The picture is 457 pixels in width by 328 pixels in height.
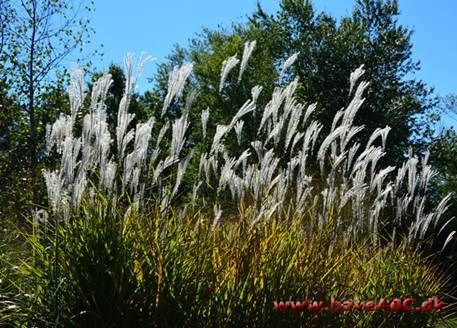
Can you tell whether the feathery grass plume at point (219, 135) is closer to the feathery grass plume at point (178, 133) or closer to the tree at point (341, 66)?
the feathery grass plume at point (178, 133)

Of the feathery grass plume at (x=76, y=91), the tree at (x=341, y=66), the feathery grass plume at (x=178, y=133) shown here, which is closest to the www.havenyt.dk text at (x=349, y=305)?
the feathery grass plume at (x=178, y=133)

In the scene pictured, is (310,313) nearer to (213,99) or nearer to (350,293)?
(350,293)

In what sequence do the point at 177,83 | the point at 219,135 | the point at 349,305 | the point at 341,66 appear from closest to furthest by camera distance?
the point at 349,305 < the point at 177,83 < the point at 219,135 < the point at 341,66

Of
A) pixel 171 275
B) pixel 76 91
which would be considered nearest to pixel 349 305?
pixel 171 275

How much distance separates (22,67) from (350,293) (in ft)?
27.1

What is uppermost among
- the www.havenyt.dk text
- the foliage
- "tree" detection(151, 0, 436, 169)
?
"tree" detection(151, 0, 436, 169)

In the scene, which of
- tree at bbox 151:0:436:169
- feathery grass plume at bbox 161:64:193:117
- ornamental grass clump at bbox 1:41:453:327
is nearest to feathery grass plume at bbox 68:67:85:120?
ornamental grass clump at bbox 1:41:453:327

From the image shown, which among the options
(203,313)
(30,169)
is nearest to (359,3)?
(30,169)

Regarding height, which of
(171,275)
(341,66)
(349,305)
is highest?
(341,66)

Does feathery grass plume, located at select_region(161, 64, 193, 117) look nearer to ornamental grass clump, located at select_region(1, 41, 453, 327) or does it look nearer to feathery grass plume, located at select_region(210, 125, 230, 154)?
ornamental grass clump, located at select_region(1, 41, 453, 327)

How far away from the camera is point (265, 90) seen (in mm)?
18953

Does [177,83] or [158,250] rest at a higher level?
[177,83]

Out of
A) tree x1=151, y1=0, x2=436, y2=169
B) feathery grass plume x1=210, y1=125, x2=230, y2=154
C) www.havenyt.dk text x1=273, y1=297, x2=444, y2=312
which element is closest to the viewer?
www.havenyt.dk text x1=273, y1=297, x2=444, y2=312

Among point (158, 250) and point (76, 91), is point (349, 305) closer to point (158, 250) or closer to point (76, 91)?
point (158, 250)
